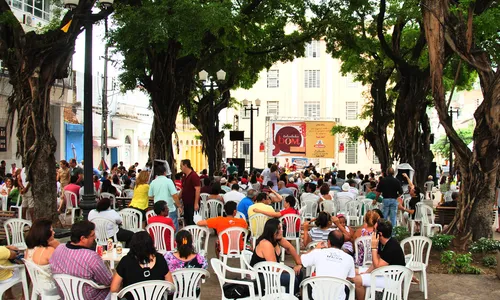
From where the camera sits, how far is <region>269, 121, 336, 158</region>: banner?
36250mm

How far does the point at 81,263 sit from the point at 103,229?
3869 millimetres

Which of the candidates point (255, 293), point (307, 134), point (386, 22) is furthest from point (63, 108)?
point (255, 293)

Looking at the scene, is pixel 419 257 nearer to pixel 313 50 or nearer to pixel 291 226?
pixel 291 226

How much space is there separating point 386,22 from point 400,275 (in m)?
18.0

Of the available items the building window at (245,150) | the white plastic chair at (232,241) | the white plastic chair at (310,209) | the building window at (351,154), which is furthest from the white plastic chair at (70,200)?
the building window at (351,154)

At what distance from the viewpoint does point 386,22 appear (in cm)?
2317

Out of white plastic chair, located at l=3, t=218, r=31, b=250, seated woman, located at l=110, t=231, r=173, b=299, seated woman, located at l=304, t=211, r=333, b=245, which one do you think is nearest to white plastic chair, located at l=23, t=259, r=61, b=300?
seated woman, located at l=110, t=231, r=173, b=299

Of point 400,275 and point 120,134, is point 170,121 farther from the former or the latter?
point 120,134

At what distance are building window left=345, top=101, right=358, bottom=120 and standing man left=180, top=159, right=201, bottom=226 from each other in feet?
127

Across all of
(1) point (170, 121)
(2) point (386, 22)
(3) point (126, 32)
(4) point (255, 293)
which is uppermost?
(2) point (386, 22)

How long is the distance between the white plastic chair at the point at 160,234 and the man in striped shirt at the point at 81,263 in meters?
2.83

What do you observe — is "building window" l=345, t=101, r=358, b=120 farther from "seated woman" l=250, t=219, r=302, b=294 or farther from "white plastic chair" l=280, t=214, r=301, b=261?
"seated woman" l=250, t=219, r=302, b=294

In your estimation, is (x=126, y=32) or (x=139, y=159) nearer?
(x=126, y=32)

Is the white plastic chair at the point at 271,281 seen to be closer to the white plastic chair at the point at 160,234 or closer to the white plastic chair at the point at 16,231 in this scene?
the white plastic chair at the point at 160,234
